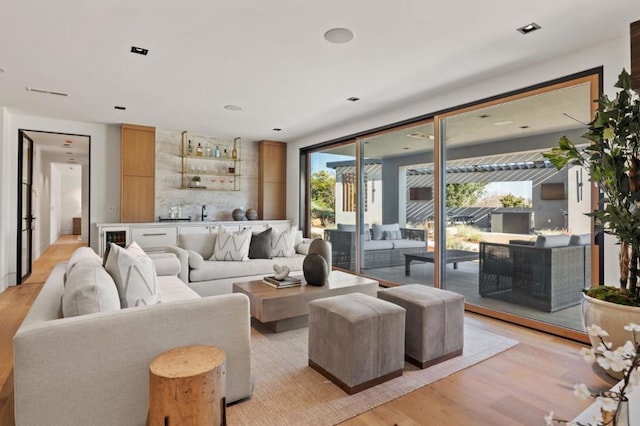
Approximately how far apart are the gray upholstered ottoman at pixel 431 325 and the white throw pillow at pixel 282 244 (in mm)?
2511

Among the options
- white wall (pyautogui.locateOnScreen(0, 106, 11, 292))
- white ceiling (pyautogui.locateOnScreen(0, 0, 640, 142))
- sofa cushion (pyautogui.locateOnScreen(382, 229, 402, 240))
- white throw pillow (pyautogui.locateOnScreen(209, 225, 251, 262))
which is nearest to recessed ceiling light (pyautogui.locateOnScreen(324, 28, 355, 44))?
white ceiling (pyautogui.locateOnScreen(0, 0, 640, 142))

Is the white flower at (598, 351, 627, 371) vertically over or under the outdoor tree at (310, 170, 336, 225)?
under

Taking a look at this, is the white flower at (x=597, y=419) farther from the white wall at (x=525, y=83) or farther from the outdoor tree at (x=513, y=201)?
the outdoor tree at (x=513, y=201)

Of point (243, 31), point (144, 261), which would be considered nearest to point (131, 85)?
point (243, 31)

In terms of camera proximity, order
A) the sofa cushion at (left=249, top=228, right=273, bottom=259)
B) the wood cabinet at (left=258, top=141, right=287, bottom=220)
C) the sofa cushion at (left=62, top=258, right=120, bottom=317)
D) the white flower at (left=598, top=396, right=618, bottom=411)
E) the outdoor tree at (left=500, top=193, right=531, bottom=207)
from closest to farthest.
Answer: the white flower at (left=598, top=396, right=618, bottom=411) < the sofa cushion at (left=62, top=258, right=120, bottom=317) < the outdoor tree at (left=500, top=193, right=531, bottom=207) < the sofa cushion at (left=249, top=228, right=273, bottom=259) < the wood cabinet at (left=258, top=141, right=287, bottom=220)

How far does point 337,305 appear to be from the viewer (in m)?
2.46

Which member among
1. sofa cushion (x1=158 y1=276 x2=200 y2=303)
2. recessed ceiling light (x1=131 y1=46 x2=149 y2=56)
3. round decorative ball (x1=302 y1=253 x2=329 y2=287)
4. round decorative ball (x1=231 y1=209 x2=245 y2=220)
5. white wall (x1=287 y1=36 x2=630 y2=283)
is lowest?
sofa cushion (x1=158 y1=276 x2=200 y2=303)

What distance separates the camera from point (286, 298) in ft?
10.4

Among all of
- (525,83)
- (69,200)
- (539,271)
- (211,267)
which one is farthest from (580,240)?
(69,200)

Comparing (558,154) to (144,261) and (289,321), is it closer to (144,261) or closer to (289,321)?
(289,321)

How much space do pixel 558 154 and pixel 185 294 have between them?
3.27 meters

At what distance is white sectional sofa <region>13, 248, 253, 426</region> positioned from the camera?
1.56 metres

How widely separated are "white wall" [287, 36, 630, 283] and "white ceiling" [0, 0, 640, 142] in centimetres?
10

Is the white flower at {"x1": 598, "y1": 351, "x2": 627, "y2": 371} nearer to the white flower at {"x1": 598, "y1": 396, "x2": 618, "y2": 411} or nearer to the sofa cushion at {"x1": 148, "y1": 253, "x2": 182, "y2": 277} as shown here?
the white flower at {"x1": 598, "y1": 396, "x2": 618, "y2": 411}
